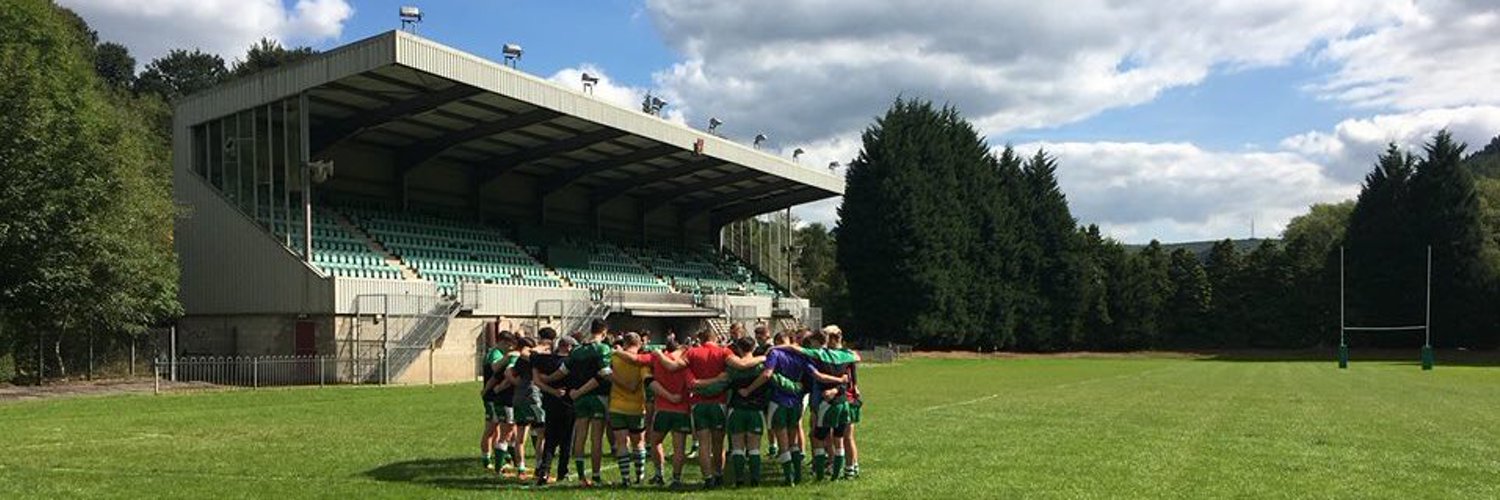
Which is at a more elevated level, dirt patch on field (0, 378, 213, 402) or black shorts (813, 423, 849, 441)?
black shorts (813, 423, 849, 441)

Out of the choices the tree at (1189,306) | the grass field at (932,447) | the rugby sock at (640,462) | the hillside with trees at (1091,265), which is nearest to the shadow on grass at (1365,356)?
the hillside with trees at (1091,265)

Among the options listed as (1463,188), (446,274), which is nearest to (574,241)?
(446,274)

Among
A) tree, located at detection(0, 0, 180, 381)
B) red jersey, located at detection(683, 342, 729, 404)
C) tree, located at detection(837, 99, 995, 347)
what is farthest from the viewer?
tree, located at detection(837, 99, 995, 347)

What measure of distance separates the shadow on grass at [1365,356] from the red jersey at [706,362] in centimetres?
6096

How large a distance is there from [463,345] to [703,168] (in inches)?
767

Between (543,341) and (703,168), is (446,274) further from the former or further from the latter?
(543,341)

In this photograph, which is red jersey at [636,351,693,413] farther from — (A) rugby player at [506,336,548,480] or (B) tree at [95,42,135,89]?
(B) tree at [95,42,135,89]

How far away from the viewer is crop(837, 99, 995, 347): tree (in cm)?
6912

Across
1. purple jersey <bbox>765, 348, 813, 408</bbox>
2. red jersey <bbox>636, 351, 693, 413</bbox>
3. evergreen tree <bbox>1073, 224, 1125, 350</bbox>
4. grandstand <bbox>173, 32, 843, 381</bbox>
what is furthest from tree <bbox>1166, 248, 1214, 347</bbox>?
red jersey <bbox>636, 351, 693, 413</bbox>

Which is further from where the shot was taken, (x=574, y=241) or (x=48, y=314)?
(x=574, y=241)

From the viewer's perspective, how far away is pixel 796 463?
40.0ft

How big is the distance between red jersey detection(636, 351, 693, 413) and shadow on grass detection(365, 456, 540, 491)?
5.95 feet

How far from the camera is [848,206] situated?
7175 cm

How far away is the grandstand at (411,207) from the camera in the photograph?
112ft
